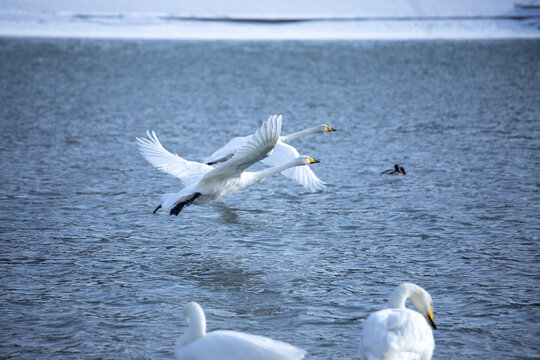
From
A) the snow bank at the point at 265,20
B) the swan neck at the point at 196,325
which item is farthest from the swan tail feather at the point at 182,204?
the snow bank at the point at 265,20

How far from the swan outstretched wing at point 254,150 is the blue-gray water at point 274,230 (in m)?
0.87

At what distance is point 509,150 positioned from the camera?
48.6 feet

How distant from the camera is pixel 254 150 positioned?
8.62 metres

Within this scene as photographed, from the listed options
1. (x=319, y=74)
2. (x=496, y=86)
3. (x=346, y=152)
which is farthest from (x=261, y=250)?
(x=319, y=74)

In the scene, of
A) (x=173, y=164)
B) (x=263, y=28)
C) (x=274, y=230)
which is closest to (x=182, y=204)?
(x=173, y=164)

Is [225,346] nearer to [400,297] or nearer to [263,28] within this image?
[400,297]

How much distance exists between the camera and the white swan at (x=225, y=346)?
5031 mm

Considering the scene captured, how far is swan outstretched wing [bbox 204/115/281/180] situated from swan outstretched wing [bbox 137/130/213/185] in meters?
0.77

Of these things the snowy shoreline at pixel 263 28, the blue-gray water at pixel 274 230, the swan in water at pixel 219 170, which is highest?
the snowy shoreline at pixel 263 28

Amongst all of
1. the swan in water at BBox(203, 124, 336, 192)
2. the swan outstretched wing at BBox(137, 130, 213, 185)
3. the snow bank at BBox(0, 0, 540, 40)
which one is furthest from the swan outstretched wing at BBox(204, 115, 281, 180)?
the snow bank at BBox(0, 0, 540, 40)

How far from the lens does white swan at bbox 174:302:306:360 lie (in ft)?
16.5

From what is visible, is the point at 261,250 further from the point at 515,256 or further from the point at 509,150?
the point at 509,150

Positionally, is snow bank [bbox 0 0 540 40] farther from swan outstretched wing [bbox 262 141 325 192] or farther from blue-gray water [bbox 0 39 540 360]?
swan outstretched wing [bbox 262 141 325 192]

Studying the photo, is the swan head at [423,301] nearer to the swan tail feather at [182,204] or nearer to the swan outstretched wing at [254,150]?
the swan outstretched wing at [254,150]
